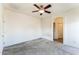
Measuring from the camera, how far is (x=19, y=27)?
23.2 feet

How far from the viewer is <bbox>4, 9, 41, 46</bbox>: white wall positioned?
592 centimetres

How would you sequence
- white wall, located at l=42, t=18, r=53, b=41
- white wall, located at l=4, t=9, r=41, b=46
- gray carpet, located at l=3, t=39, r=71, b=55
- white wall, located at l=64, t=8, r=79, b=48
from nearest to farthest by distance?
gray carpet, located at l=3, t=39, r=71, b=55 < white wall, located at l=64, t=8, r=79, b=48 < white wall, located at l=4, t=9, r=41, b=46 < white wall, located at l=42, t=18, r=53, b=41

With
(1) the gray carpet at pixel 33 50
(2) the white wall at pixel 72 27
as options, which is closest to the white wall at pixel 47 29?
(2) the white wall at pixel 72 27

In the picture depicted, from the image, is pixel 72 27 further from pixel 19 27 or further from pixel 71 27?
pixel 19 27

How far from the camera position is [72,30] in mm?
5914

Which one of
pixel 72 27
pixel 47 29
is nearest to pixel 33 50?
pixel 72 27

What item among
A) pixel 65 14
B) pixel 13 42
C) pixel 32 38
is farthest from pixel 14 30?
pixel 65 14

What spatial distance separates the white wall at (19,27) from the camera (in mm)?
5918

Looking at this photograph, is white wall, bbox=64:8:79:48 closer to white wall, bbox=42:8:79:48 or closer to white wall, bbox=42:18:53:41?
white wall, bbox=42:8:79:48

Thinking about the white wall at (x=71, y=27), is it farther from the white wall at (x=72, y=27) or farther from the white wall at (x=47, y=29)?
the white wall at (x=47, y=29)

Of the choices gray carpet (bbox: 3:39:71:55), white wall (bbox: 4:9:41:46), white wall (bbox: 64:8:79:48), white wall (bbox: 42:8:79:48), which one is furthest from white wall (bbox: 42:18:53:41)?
gray carpet (bbox: 3:39:71:55)

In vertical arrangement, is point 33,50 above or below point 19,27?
below
